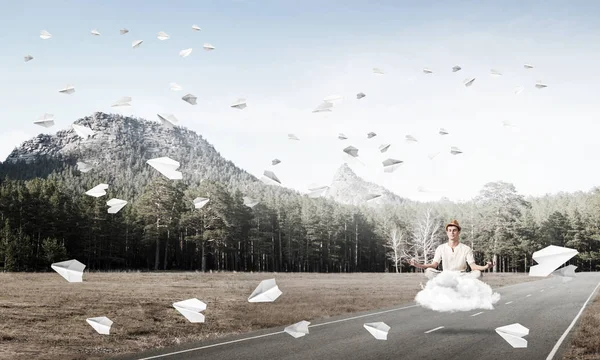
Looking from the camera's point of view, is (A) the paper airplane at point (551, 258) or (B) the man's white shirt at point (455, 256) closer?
(A) the paper airplane at point (551, 258)

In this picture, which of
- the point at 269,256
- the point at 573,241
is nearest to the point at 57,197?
the point at 269,256

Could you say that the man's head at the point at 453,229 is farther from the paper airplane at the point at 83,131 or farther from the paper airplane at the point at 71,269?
the paper airplane at the point at 83,131

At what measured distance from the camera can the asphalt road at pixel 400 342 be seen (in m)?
10.3

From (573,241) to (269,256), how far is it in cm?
5145

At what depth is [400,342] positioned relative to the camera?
39.7 feet

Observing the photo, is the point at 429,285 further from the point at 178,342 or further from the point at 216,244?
the point at 216,244

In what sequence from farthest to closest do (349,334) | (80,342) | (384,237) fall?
(384,237), (349,334), (80,342)

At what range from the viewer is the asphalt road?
1030cm

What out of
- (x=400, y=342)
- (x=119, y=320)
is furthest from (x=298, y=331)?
(x=119, y=320)

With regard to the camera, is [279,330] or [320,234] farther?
[320,234]

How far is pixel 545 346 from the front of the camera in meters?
12.0

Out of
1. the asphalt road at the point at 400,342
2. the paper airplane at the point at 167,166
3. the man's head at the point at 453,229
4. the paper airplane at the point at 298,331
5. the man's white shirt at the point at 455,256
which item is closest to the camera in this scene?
the man's head at the point at 453,229

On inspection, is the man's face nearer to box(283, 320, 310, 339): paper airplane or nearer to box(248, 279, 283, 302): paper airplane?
box(248, 279, 283, 302): paper airplane

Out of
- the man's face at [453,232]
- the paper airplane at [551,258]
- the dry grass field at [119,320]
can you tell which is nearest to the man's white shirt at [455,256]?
the man's face at [453,232]
